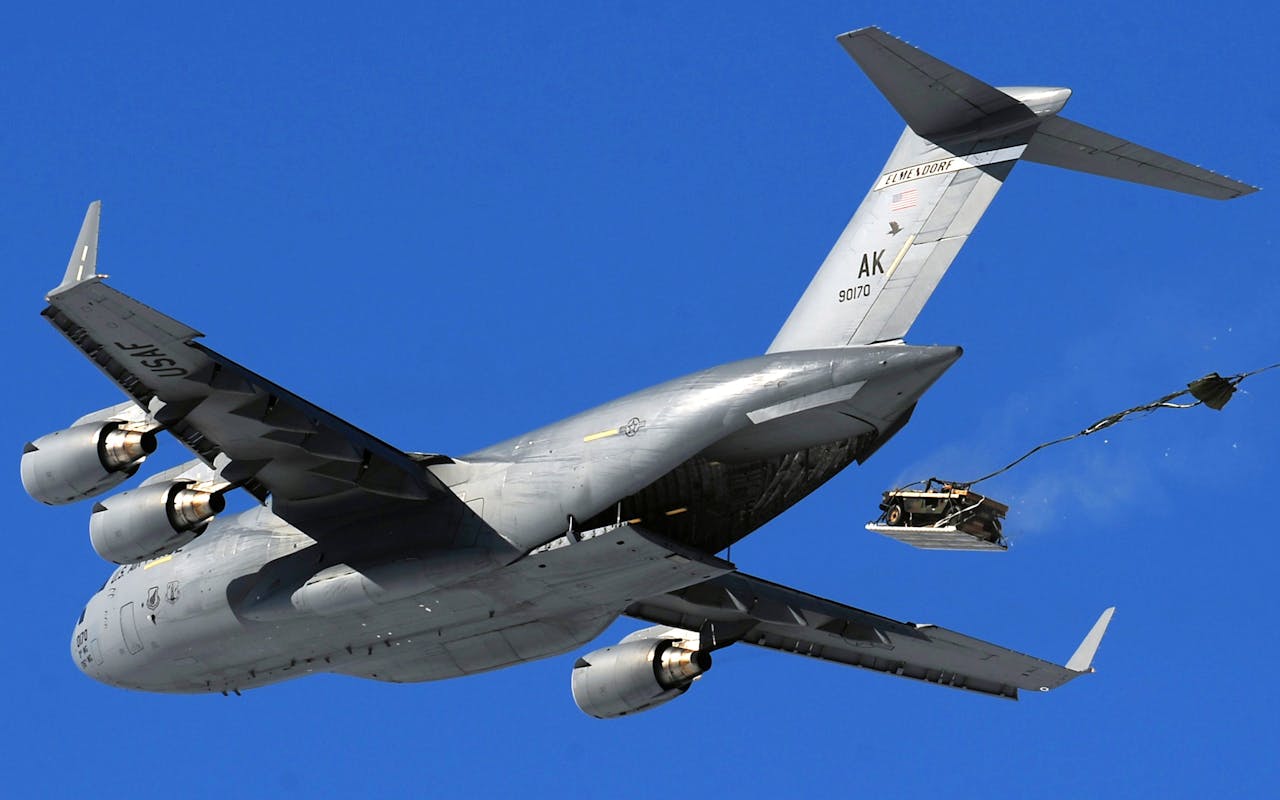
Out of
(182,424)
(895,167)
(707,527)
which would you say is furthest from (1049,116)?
(182,424)

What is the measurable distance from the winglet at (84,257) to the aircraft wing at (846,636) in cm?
646

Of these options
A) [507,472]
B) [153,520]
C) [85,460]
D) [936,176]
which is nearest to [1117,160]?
[936,176]

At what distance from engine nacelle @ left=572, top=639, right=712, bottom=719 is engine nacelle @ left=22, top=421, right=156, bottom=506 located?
17.5ft

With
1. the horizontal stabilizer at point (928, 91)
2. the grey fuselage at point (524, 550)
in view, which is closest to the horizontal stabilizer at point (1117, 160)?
the horizontal stabilizer at point (928, 91)

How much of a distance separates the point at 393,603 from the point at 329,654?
1.58 meters

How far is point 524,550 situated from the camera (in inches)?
723

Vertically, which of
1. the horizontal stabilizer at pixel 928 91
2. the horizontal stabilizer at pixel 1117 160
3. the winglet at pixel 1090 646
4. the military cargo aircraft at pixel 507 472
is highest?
the horizontal stabilizer at pixel 928 91

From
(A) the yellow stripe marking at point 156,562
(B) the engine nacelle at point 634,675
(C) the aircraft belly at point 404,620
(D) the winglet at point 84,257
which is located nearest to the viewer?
(D) the winglet at point 84,257

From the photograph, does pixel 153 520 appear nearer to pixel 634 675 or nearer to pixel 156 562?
pixel 156 562

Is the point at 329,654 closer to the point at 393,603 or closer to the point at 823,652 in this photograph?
the point at 393,603

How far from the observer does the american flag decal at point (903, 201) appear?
1817 centimetres

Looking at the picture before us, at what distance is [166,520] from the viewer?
1912 centimetres

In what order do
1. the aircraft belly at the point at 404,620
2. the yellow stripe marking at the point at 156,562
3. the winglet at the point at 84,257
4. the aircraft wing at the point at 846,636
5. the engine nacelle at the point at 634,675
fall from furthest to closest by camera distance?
the engine nacelle at the point at 634,675, the aircraft wing at the point at 846,636, the yellow stripe marking at the point at 156,562, the aircraft belly at the point at 404,620, the winglet at the point at 84,257

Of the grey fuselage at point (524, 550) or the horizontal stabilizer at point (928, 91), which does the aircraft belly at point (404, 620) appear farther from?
the horizontal stabilizer at point (928, 91)
